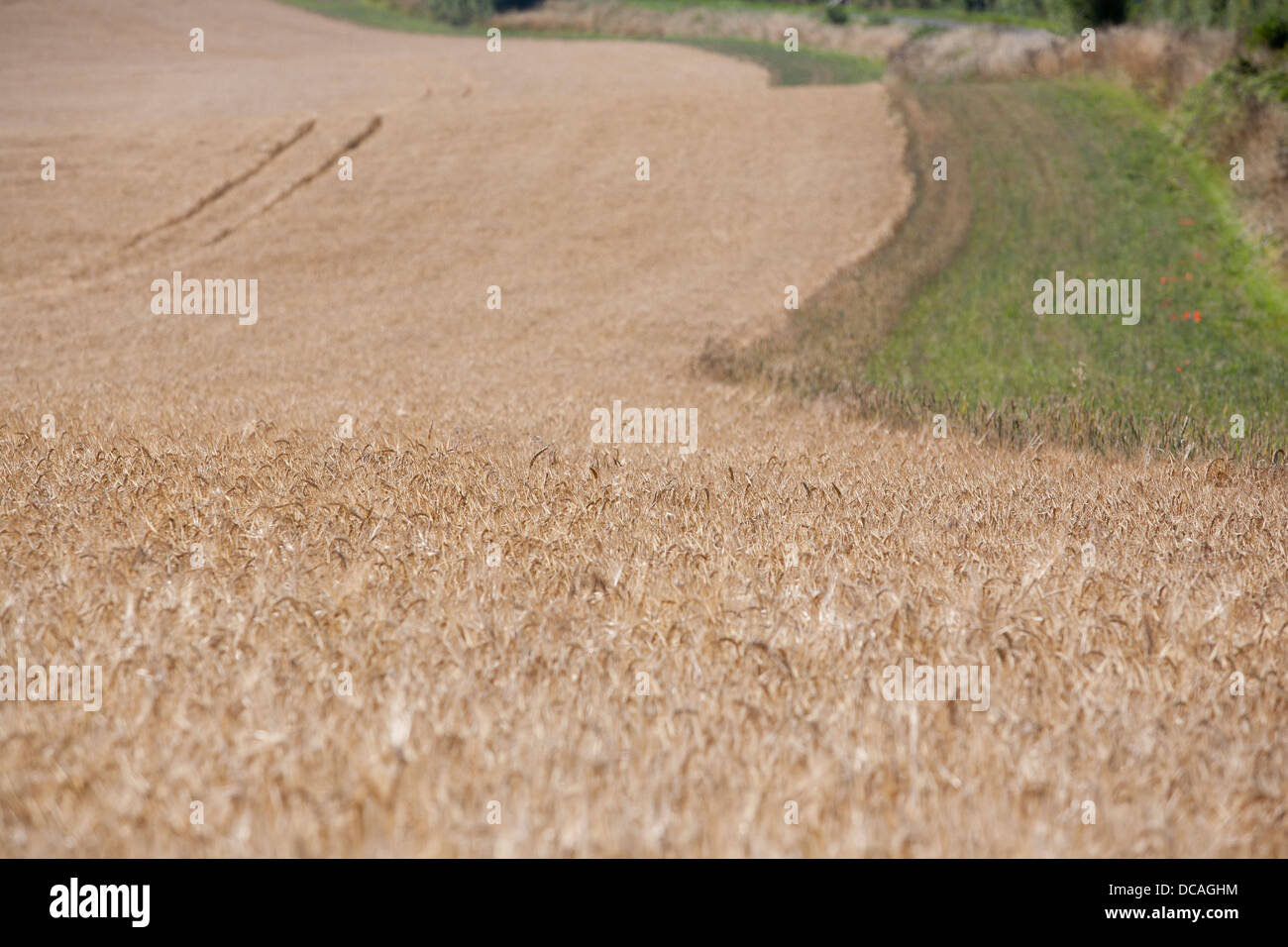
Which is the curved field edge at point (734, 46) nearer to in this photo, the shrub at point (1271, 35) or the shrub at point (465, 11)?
the shrub at point (465, 11)

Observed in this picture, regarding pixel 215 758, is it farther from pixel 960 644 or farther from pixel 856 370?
pixel 856 370

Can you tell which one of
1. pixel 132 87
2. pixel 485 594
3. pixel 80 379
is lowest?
pixel 80 379

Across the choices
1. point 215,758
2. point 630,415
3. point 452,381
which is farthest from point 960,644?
point 452,381

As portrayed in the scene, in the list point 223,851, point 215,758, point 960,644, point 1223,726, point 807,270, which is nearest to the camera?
point 223,851

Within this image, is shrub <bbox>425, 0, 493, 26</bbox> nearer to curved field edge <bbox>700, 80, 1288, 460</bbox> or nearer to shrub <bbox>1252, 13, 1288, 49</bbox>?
curved field edge <bbox>700, 80, 1288, 460</bbox>

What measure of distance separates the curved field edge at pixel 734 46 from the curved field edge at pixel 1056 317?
13.8 meters

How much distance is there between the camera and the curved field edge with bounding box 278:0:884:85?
155ft

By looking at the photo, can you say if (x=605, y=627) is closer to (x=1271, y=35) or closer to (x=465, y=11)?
(x=1271, y=35)

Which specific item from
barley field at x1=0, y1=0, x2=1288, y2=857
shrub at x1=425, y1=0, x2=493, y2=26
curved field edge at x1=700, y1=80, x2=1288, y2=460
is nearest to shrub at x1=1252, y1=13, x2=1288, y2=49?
curved field edge at x1=700, y1=80, x2=1288, y2=460

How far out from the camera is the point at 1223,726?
338 centimetres

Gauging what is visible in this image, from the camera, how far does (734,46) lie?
5741 centimetres

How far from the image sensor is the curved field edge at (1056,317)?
1139cm
